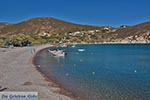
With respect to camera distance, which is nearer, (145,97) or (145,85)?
(145,97)

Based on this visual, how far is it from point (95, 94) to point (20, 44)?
14392 centimetres

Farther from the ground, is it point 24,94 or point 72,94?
point 24,94

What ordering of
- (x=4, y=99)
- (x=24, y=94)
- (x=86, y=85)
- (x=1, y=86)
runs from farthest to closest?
(x=86, y=85), (x=1, y=86), (x=4, y=99), (x=24, y=94)

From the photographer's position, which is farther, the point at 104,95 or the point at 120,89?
the point at 120,89

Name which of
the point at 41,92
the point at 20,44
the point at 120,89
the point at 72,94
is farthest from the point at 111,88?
the point at 20,44

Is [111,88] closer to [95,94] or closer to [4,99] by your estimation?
[95,94]

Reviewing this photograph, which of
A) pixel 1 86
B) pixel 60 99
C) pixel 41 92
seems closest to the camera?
pixel 60 99

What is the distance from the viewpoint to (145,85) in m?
29.5

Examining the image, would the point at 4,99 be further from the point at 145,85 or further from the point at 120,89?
the point at 145,85

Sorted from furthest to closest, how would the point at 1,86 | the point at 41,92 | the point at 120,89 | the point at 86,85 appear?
the point at 86,85 < the point at 120,89 < the point at 1,86 < the point at 41,92

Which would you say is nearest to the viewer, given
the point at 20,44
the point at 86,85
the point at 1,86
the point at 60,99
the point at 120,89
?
the point at 60,99

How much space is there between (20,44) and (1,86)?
464 feet

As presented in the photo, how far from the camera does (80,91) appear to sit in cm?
2545

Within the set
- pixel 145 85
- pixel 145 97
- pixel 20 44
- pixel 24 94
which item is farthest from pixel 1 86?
pixel 20 44
